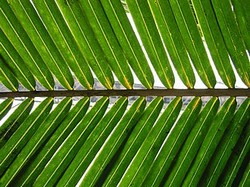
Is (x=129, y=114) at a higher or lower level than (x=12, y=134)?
higher

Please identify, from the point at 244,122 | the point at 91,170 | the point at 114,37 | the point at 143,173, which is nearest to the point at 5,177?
the point at 91,170

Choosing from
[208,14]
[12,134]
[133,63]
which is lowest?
[12,134]

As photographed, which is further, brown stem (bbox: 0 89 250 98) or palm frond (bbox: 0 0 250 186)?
brown stem (bbox: 0 89 250 98)

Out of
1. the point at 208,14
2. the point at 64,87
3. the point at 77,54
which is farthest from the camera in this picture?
the point at 64,87

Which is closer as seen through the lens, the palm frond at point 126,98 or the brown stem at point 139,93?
the palm frond at point 126,98

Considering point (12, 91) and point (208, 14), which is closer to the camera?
point (208, 14)

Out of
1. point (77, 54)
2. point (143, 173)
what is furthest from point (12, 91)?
point (143, 173)

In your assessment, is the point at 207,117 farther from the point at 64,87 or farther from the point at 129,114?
the point at 64,87

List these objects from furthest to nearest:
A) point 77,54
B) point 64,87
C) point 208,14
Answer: point 64,87, point 77,54, point 208,14

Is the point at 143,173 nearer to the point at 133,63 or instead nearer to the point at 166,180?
the point at 166,180
